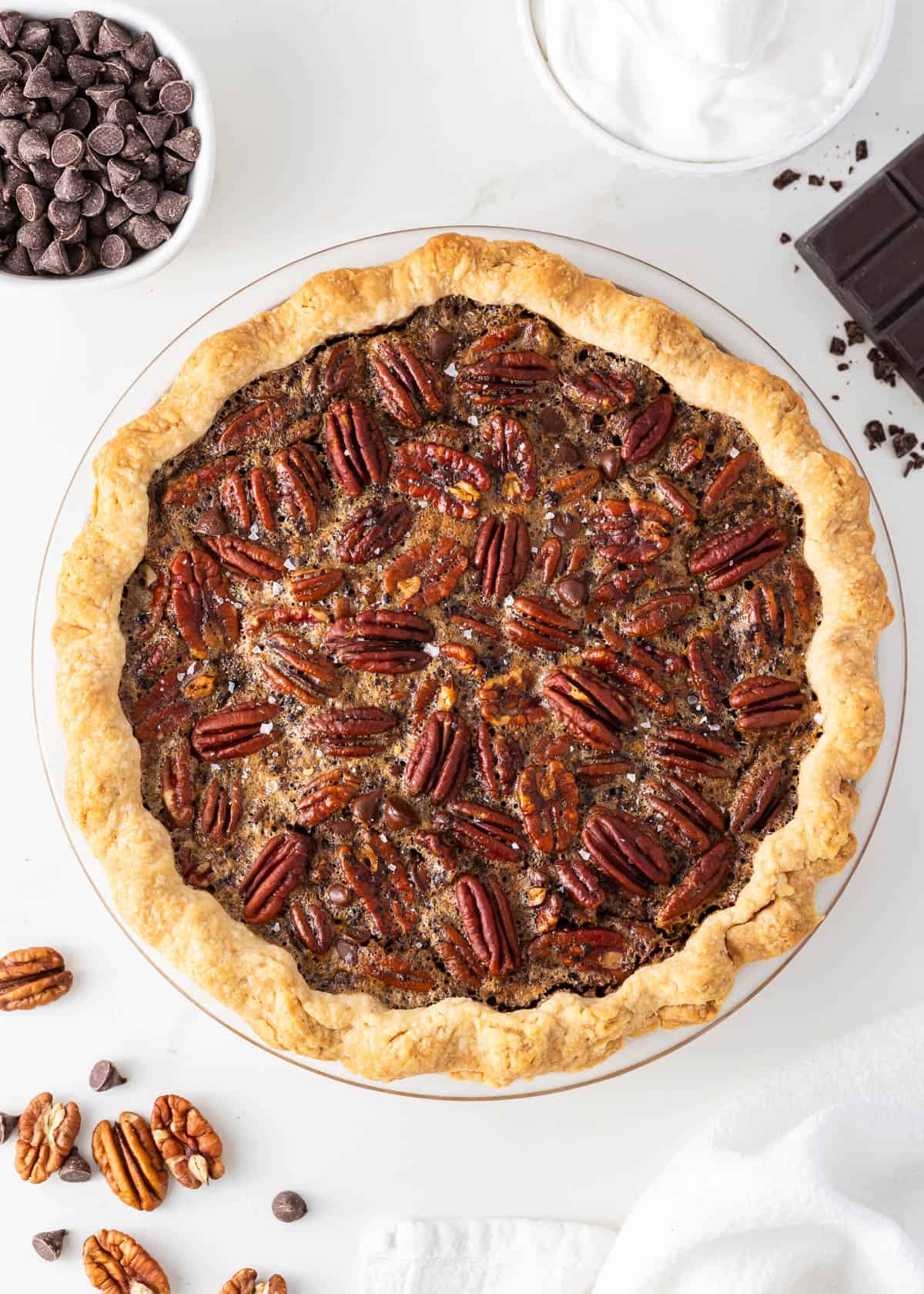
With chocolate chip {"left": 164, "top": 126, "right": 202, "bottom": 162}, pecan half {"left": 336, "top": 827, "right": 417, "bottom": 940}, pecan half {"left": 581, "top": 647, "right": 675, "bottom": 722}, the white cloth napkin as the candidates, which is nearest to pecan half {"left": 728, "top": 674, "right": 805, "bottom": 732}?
pecan half {"left": 581, "top": 647, "right": 675, "bottom": 722}

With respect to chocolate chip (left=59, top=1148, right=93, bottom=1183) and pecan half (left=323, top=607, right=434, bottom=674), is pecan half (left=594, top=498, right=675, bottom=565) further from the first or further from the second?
chocolate chip (left=59, top=1148, right=93, bottom=1183)

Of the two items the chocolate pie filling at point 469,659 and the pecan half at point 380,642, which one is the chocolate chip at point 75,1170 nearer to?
the chocolate pie filling at point 469,659

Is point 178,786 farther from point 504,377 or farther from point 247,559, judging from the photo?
point 504,377

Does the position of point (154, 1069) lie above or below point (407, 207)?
below

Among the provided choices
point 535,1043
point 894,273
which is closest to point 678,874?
point 535,1043

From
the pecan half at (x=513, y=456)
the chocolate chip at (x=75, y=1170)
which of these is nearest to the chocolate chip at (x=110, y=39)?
the pecan half at (x=513, y=456)

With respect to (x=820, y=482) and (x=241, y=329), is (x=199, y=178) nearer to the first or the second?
(x=241, y=329)
